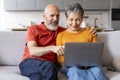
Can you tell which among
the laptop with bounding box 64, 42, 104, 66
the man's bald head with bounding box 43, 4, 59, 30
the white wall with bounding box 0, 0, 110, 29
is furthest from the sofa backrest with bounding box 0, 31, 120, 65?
the white wall with bounding box 0, 0, 110, 29

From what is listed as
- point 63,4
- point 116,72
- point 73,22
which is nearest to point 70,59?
point 73,22

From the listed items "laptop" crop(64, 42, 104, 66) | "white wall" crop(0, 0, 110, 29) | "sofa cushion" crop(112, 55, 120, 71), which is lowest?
"sofa cushion" crop(112, 55, 120, 71)

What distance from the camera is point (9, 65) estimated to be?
2.32 metres

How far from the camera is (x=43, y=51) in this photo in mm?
1878

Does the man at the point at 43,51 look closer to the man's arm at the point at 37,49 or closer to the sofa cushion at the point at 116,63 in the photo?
the man's arm at the point at 37,49

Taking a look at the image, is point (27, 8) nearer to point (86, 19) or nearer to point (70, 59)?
point (86, 19)

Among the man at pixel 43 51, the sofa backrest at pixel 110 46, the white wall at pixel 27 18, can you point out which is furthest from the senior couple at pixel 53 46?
the white wall at pixel 27 18

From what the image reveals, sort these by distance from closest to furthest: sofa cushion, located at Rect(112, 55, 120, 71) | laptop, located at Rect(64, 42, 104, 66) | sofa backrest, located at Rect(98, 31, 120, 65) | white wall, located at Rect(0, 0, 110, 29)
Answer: laptop, located at Rect(64, 42, 104, 66) < sofa cushion, located at Rect(112, 55, 120, 71) < sofa backrest, located at Rect(98, 31, 120, 65) < white wall, located at Rect(0, 0, 110, 29)

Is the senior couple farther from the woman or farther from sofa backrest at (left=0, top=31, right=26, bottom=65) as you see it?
sofa backrest at (left=0, top=31, right=26, bottom=65)

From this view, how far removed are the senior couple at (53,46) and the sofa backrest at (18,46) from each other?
0.23m

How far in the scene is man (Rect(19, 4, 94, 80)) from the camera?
1.85 metres

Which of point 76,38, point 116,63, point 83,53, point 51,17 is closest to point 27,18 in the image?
point 51,17

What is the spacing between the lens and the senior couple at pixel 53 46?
183 cm

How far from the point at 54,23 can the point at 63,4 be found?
10.4 feet
